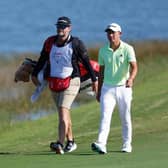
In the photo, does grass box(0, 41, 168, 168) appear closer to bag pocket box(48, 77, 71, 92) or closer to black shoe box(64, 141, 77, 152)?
black shoe box(64, 141, 77, 152)

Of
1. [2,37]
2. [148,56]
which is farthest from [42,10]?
[148,56]

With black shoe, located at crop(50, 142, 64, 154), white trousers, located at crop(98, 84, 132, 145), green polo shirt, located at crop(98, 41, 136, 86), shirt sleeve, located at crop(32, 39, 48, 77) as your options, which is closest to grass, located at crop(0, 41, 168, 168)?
black shoe, located at crop(50, 142, 64, 154)

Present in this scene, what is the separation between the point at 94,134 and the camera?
1809 centimetres

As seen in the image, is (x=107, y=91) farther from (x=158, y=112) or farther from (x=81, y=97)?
(x=81, y=97)

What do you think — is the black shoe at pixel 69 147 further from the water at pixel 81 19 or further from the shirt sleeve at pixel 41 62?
the water at pixel 81 19

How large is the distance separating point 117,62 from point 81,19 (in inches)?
1989

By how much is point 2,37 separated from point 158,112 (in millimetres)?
32123

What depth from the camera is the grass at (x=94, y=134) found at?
12.4 metres

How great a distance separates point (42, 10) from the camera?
236 feet

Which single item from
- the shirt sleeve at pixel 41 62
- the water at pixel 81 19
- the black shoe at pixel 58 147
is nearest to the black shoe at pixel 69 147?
the black shoe at pixel 58 147

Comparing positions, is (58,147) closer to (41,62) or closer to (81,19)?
(41,62)

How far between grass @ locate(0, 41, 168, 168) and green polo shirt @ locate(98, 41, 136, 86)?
108 centimetres

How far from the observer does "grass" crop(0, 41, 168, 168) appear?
12.4m

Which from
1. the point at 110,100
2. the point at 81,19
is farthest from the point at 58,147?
the point at 81,19
